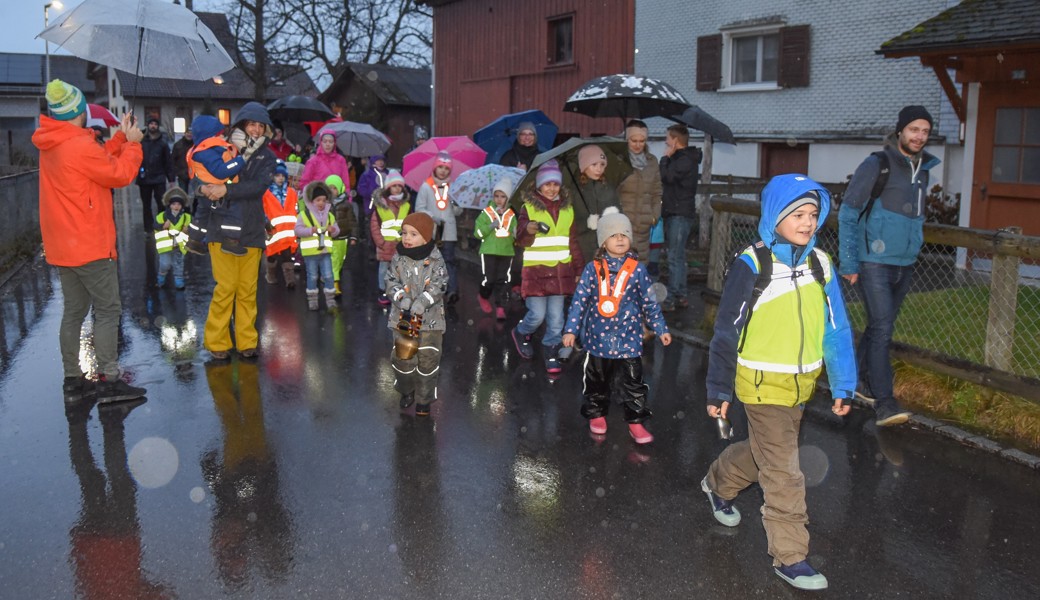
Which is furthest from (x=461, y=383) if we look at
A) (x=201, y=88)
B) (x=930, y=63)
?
(x=201, y=88)

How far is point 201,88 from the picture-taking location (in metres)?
58.1

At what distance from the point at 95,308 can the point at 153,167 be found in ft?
36.5

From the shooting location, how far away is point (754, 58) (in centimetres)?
1798

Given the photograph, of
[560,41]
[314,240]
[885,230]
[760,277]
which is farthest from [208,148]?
[560,41]

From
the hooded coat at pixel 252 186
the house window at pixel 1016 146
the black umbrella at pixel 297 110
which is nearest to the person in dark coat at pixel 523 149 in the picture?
the hooded coat at pixel 252 186

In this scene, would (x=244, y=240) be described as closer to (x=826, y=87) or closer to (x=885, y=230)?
(x=885, y=230)

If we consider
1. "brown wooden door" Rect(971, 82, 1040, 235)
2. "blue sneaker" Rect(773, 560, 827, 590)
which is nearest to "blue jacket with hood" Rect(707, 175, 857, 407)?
"blue sneaker" Rect(773, 560, 827, 590)

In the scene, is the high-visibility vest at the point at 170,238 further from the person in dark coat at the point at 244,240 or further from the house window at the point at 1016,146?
the house window at the point at 1016,146

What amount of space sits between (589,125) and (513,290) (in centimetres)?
1098

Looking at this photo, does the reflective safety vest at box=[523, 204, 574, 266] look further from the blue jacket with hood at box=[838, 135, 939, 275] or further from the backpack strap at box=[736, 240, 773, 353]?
the backpack strap at box=[736, 240, 773, 353]

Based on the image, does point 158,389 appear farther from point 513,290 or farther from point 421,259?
point 513,290

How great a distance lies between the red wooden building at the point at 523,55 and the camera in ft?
68.3

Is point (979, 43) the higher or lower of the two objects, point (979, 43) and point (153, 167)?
the higher

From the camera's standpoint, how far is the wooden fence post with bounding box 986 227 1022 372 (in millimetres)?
6410
